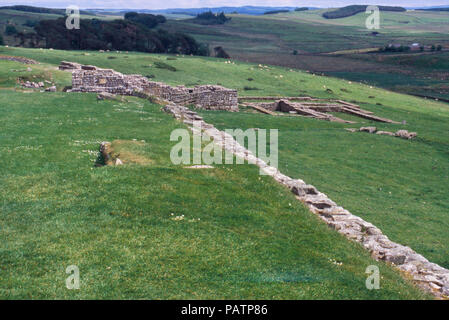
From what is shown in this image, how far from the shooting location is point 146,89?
45.2 meters

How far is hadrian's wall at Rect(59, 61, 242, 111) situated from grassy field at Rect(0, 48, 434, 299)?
20459 mm

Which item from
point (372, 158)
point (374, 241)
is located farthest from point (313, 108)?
point (374, 241)

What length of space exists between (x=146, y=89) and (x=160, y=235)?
3420cm

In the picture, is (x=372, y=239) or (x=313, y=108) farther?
(x=313, y=108)

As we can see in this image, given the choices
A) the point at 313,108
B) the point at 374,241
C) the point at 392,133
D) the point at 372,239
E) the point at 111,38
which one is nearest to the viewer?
the point at 374,241

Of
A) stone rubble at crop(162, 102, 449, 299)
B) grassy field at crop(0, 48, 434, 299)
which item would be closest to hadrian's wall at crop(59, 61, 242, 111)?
grassy field at crop(0, 48, 434, 299)

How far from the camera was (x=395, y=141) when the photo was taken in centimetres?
3941

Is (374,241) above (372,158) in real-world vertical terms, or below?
above

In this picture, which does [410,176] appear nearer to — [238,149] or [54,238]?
[238,149]

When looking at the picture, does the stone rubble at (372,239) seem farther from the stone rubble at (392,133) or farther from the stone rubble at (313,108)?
the stone rubble at (313,108)

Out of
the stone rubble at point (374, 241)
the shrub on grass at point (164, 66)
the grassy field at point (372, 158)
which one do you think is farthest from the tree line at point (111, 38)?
the stone rubble at point (374, 241)

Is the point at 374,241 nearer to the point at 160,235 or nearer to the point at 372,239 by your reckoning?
the point at 372,239

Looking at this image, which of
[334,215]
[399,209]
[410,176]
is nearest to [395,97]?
[410,176]
